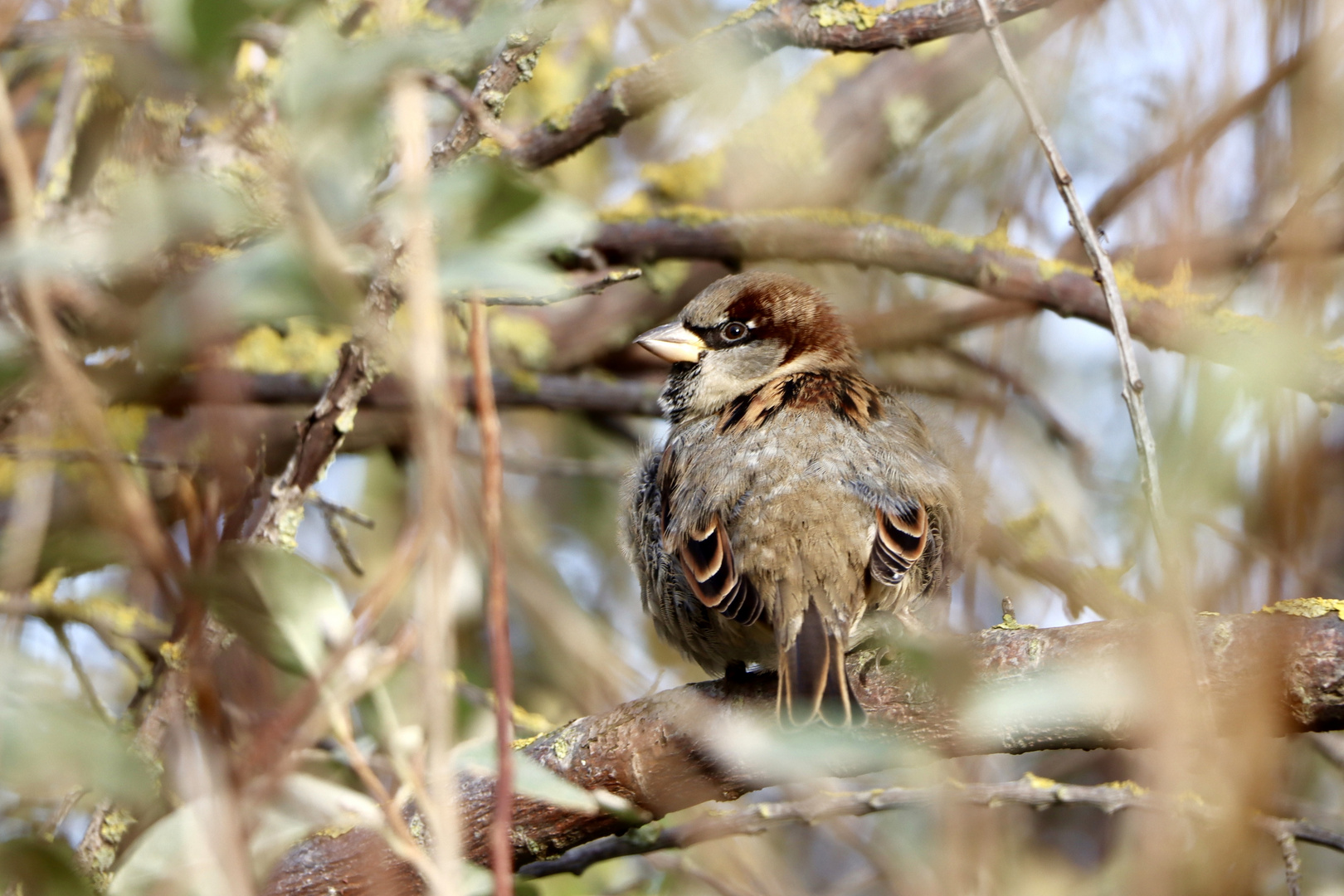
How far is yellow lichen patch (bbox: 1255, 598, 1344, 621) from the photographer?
174cm

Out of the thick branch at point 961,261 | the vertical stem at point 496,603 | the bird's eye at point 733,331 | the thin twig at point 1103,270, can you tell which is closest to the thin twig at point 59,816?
the vertical stem at point 496,603

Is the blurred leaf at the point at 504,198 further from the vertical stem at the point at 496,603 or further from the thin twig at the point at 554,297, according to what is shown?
the vertical stem at the point at 496,603

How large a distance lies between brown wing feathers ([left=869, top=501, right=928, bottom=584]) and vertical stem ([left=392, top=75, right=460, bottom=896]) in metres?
1.55

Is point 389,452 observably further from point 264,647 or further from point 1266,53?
point 1266,53

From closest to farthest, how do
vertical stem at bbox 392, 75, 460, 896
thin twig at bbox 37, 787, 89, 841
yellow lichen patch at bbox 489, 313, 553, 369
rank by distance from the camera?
vertical stem at bbox 392, 75, 460, 896
thin twig at bbox 37, 787, 89, 841
yellow lichen patch at bbox 489, 313, 553, 369

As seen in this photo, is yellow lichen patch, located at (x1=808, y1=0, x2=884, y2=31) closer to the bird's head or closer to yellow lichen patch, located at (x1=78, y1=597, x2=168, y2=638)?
the bird's head

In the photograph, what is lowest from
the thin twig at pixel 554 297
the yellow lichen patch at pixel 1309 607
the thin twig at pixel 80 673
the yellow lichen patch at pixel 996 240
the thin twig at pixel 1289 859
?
the thin twig at pixel 80 673

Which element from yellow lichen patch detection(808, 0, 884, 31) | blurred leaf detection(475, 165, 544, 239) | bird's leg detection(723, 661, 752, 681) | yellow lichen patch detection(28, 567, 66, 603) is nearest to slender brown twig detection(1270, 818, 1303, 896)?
bird's leg detection(723, 661, 752, 681)

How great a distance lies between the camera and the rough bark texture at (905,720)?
1.65 m

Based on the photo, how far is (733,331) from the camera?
335cm

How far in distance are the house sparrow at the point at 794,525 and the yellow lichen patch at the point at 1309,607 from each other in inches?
28.6

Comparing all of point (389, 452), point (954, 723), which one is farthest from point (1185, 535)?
point (389, 452)

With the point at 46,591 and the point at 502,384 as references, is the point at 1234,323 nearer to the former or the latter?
the point at 502,384

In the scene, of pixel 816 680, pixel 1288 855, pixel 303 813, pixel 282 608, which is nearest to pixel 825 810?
pixel 816 680
